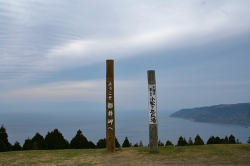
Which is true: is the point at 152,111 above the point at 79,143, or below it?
above

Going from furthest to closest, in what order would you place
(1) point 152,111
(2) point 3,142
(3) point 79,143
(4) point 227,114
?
1. (4) point 227,114
2. (3) point 79,143
3. (2) point 3,142
4. (1) point 152,111

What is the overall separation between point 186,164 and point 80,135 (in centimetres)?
610

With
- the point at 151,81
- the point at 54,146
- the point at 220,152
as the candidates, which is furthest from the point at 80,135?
the point at 220,152

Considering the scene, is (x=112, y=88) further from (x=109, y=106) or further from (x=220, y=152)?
(x=220, y=152)

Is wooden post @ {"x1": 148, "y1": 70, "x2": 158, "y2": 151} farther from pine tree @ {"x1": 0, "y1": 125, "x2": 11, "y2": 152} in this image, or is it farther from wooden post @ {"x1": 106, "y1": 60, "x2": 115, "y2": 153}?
pine tree @ {"x1": 0, "y1": 125, "x2": 11, "y2": 152}

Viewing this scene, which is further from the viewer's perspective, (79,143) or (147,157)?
(79,143)

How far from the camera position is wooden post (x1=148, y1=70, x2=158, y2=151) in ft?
23.3

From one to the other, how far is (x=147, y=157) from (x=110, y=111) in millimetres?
1663

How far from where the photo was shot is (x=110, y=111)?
7332 mm

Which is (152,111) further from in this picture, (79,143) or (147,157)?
(79,143)

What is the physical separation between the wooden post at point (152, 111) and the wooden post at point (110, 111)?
3.47ft

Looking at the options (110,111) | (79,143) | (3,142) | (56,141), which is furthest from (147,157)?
(3,142)

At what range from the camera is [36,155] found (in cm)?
736

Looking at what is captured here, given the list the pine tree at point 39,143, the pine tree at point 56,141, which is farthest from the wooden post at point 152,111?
the pine tree at point 39,143
